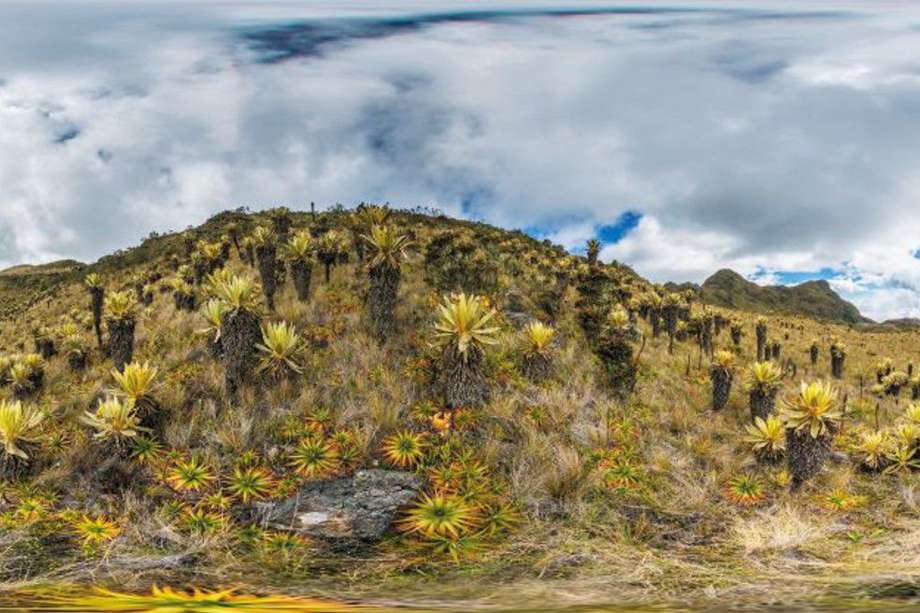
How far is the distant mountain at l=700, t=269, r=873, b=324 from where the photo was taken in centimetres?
10638

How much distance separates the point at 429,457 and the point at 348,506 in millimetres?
1685

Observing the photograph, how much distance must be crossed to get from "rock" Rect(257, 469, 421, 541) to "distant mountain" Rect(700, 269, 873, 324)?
327 ft

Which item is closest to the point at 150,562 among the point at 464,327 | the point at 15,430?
the point at 15,430

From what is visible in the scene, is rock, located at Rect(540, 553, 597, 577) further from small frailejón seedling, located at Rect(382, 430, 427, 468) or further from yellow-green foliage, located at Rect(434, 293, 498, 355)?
yellow-green foliage, located at Rect(434, 293, 498, 355)

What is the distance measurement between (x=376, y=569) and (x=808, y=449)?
8126mm

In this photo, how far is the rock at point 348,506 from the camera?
299 inches

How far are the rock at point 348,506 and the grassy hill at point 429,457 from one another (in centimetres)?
16

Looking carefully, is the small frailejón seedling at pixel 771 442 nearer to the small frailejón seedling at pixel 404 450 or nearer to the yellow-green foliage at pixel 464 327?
the yellow-green foliage at pixel 464 327

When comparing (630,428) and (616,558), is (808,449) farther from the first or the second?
(616,558)

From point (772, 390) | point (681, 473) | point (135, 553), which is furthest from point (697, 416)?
point (135, 553)

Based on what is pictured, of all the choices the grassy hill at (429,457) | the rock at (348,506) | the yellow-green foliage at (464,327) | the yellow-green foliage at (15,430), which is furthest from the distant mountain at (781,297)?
the yellow-green foliage at (15,430)

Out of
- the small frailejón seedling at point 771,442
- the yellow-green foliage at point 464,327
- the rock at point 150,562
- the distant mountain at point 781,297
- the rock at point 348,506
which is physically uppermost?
the yellow-green foliage at point 464,327

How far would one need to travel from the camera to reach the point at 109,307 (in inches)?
471

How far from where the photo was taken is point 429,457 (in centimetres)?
917
